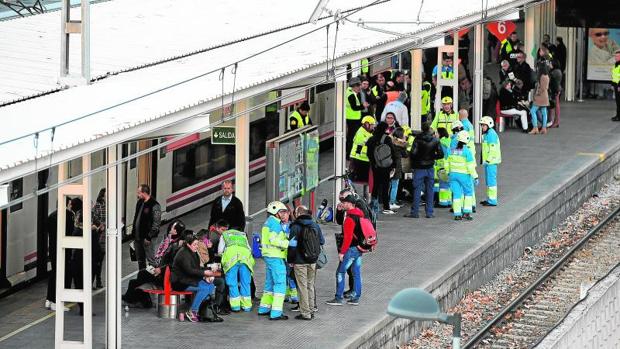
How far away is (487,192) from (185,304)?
7.99 m

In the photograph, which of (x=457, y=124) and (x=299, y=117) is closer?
(x=457, y=124)

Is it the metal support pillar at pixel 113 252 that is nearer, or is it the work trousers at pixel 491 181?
the metal support pillar at pixel 113 252

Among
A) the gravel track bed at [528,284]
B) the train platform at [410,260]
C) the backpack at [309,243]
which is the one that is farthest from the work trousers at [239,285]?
the gravel track bed at [528,284]

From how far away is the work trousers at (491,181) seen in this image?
24.9m

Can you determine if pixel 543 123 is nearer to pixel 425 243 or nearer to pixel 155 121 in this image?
pixel 425 243

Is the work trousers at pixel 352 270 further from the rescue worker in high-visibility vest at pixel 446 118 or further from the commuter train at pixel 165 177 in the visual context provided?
the rescue worker in high-visibility vest at pixel 446 118

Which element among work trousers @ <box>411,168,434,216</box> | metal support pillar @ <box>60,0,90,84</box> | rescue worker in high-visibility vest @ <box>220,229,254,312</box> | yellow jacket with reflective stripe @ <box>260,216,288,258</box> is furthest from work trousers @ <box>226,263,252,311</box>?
work trousers @ <box>411,168,434,216</box>

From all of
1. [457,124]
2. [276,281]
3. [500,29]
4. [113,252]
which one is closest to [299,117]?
[457,124]

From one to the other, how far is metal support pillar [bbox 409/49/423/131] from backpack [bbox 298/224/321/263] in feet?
31.5

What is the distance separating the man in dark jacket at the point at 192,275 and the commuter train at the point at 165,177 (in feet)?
4.15

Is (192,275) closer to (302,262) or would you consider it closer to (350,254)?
(302,262)

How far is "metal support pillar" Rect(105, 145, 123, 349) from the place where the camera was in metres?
16.8

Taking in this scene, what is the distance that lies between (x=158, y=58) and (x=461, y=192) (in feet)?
18.7

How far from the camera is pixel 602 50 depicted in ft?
121
